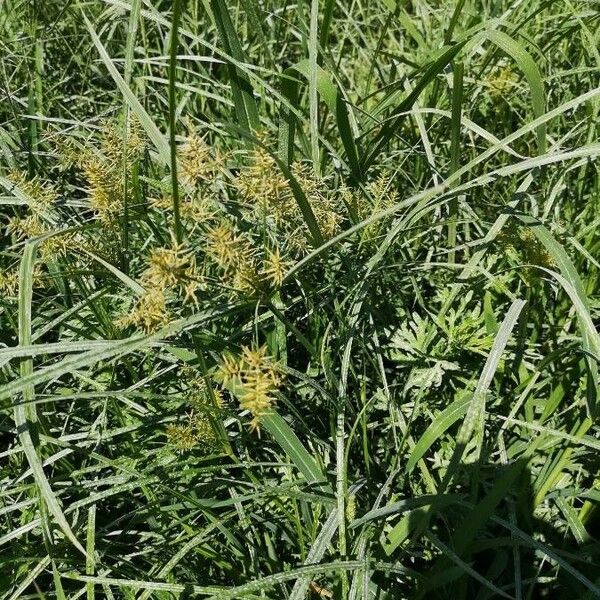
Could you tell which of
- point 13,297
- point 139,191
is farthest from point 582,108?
point 13,297

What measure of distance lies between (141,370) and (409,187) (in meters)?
→ 0.78

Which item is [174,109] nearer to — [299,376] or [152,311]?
[152,311]

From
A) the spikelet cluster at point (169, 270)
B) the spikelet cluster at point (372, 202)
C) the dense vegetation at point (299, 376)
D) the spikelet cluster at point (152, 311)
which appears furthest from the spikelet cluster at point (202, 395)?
the spikelet cluster at point (372, 202)

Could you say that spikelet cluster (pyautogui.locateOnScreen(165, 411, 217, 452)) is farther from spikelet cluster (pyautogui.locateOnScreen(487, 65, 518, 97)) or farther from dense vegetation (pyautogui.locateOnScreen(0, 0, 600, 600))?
spikelet cluster (pyautogui.locateOnScreen(487, 65, 518, 97))

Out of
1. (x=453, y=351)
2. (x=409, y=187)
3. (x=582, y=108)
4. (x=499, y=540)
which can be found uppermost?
(x=582, y=108)

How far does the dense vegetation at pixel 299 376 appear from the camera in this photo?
1082mm

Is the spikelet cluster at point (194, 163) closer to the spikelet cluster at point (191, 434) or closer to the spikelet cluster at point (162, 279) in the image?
the spikelet cluster at point (162, 279)

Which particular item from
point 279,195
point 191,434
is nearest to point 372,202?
point 279,195

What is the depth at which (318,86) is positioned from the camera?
1.35 metres

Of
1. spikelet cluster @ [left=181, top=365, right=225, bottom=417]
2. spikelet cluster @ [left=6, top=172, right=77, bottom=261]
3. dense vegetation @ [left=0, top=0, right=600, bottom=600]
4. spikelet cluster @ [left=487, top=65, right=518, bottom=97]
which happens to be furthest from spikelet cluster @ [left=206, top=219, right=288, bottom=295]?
spikelet cluster @ [left=487, top=65, right=518, bottom=97]

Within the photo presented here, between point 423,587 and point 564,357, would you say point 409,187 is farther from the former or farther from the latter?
point 423,587

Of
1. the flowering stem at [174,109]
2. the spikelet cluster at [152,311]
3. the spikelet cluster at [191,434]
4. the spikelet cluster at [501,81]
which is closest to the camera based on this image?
the flowering stem at [174,109]

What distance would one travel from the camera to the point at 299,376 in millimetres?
1135

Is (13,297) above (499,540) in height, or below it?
above
